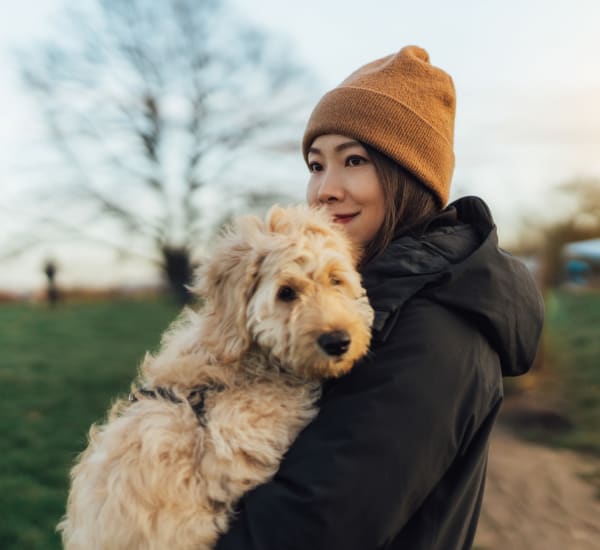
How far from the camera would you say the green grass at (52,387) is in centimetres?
713

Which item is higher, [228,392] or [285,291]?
[285,291]

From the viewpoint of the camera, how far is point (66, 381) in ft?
42.4

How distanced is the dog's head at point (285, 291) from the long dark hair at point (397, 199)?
0.90 ft

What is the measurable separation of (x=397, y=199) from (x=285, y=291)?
798 millimetres

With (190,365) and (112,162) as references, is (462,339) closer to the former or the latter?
(190,365)

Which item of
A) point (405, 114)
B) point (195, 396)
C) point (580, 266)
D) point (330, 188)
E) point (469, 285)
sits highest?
point (405, 114)

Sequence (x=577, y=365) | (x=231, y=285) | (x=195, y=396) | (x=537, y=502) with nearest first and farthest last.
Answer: (x=195, y=396) → (x=231, y=285) → (x=537, y=502) → (x=577, y=365)

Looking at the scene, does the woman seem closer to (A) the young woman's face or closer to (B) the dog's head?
(A) the young woman's face

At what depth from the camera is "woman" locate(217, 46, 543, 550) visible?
2008mm

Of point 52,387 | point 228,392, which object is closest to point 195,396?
point 228,392

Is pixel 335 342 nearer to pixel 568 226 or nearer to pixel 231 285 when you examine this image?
pixel 231 285

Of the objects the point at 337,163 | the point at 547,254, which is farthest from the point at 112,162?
the point at 337,163

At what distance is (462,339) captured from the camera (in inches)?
88.7

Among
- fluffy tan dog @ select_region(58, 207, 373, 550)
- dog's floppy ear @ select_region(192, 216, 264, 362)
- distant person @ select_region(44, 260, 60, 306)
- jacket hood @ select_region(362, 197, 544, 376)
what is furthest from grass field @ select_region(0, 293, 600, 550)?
jacket hood @ select_region(362, 197, 544, 376)
